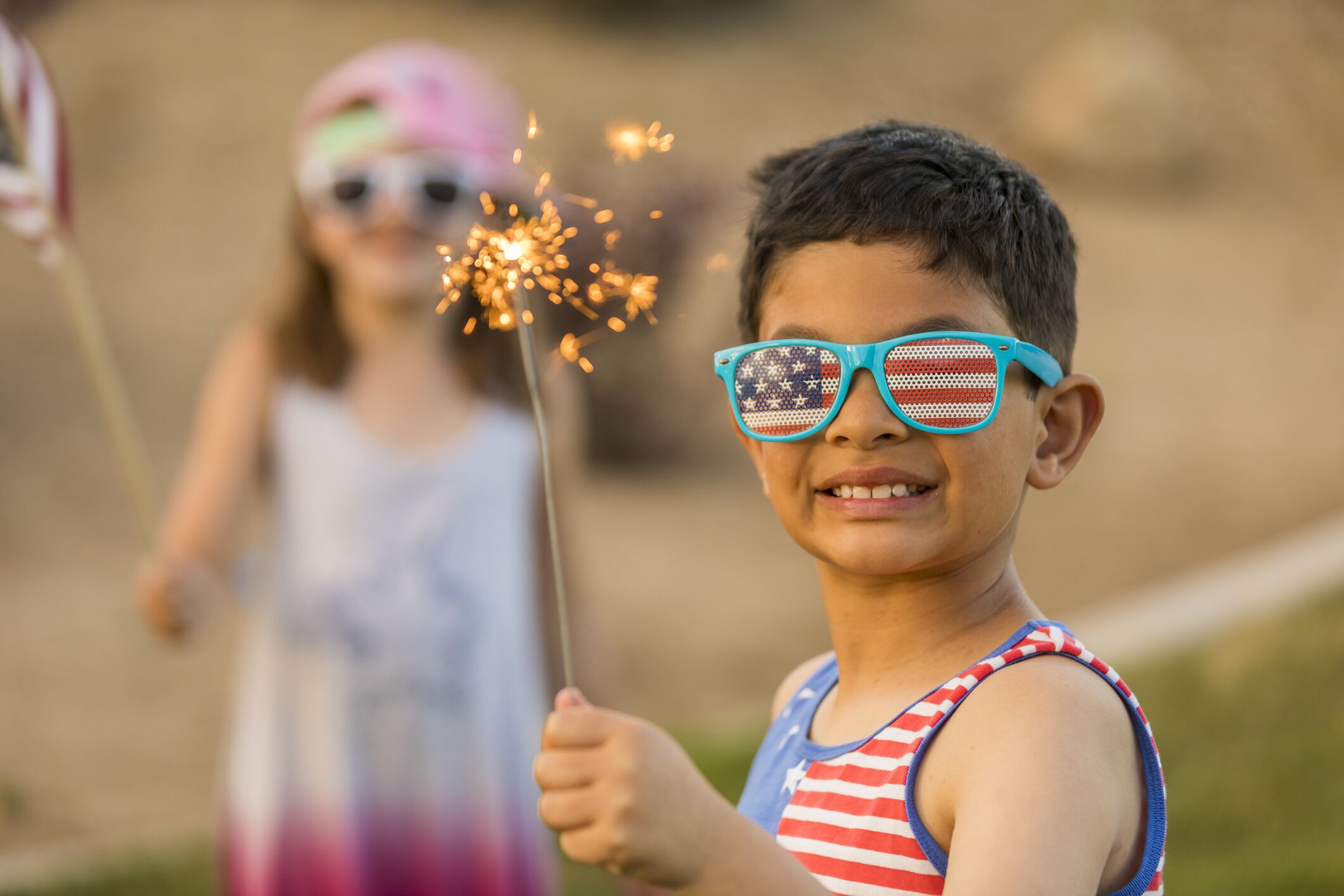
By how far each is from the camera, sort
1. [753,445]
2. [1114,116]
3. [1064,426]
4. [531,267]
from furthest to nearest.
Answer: [1114,116], [753,445], [1064,426], [531,267]

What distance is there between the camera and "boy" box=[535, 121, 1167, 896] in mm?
1228

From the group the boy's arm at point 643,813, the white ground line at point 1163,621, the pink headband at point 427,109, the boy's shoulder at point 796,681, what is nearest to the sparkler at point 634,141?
the boy's arm at point 643,813

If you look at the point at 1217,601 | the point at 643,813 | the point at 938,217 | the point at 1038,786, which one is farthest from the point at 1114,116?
the point at 643,813

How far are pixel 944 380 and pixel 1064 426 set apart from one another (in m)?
0.24

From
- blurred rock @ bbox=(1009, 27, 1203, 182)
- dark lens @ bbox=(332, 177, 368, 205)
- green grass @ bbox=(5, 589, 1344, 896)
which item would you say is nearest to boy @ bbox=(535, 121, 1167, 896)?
Answer: dark lens @ bbox=(332, 177, 368, 205)

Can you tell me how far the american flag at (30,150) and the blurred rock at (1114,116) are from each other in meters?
10.5

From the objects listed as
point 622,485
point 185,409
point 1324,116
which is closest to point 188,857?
point 622,485

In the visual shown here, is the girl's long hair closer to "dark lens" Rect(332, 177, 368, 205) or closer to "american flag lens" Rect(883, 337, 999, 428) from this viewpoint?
"dark lens" Rect(332, 177, 368, 205)

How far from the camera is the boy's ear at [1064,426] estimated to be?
160 centimetres

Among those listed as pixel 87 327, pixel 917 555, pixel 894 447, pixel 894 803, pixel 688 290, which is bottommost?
pixel 894 803

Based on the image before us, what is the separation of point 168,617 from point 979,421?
2.26 m

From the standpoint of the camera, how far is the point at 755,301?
1.68m

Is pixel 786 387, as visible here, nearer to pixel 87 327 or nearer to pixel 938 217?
pixel 938 217

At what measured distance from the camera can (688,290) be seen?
29.4ft
